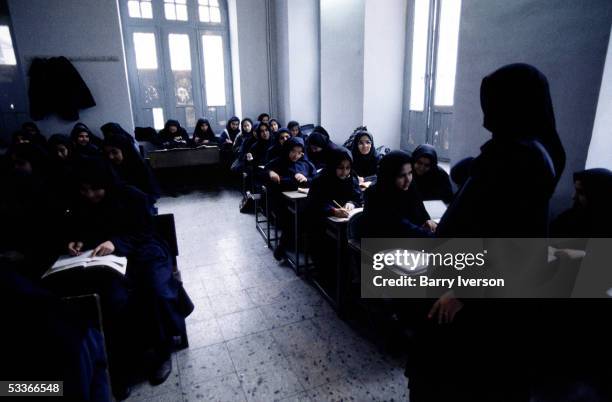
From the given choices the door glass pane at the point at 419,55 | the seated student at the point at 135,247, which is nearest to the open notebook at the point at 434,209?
the seated student at the point at 135,247

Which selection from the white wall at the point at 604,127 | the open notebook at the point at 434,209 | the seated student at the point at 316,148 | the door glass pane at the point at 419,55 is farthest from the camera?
the seated student at the point at 316,148

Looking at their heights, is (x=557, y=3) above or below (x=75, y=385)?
above

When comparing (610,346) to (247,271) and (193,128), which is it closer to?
(247,271)

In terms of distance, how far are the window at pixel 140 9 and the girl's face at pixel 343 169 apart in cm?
622

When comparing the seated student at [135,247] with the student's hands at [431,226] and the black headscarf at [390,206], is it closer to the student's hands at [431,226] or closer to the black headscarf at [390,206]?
the black headscarf at [390,206]

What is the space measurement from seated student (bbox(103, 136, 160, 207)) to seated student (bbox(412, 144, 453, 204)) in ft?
8.94

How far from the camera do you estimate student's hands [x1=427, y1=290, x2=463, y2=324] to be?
1.29 meters

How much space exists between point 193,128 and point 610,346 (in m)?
7.83

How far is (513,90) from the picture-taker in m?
1.24

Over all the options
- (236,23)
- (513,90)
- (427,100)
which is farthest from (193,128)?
(513,90)

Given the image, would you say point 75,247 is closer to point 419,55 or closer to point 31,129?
point 419,55

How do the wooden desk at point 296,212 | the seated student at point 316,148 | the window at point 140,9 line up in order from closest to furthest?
the wooden desk at point 296,212 < the seated student at point 316,148 < the window at point 140,9

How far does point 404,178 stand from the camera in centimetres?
260

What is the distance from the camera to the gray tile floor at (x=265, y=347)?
6.90 ft
